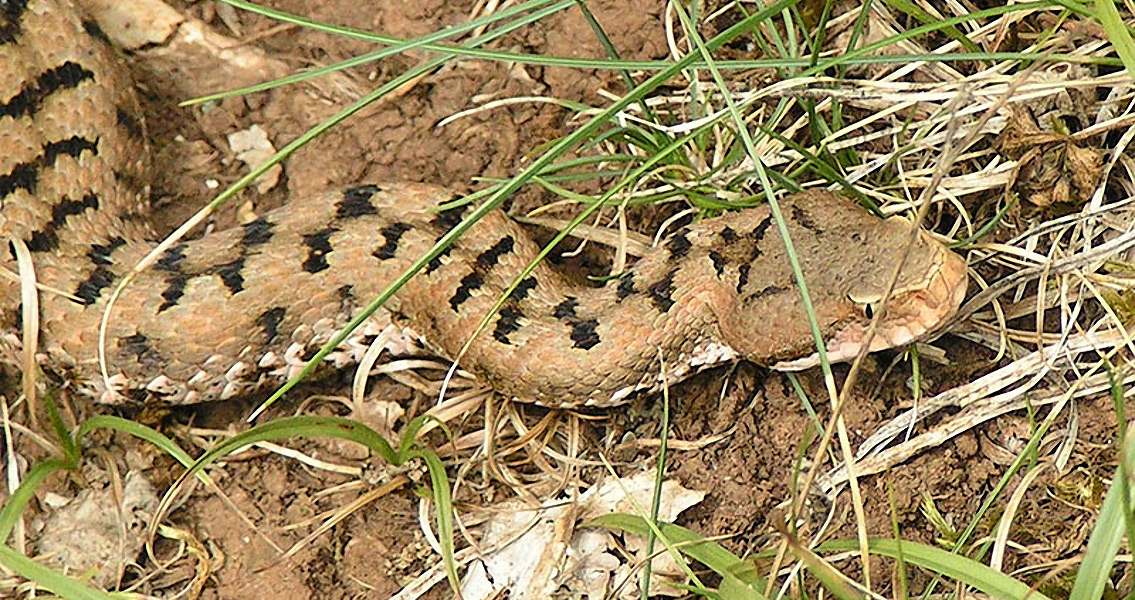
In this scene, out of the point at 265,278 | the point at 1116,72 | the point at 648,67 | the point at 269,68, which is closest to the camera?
the point at 648,67

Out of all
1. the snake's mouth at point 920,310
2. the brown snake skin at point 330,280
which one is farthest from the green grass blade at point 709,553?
the snake's mouth at point 920,310

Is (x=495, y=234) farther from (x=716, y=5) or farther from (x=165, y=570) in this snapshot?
(x=165, y=570)

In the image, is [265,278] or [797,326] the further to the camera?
[265,278]

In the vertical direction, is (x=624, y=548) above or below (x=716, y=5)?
below

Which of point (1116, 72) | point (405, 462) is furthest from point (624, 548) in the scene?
point (1116, 72)

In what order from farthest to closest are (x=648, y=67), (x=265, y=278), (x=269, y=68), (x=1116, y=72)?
(x=269, y=68)
(x=265, y=278)
(x=1116, y=72)
(x=648, y=67)

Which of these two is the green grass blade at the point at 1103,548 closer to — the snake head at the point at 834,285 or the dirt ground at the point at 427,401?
the dirt ground at the point at 427,401

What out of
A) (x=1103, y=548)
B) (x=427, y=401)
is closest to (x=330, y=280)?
(x=427, y=401)

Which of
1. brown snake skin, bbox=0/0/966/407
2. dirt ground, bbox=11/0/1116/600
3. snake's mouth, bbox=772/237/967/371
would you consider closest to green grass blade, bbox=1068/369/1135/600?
dirt ground, bbox=11/0/1116/600
